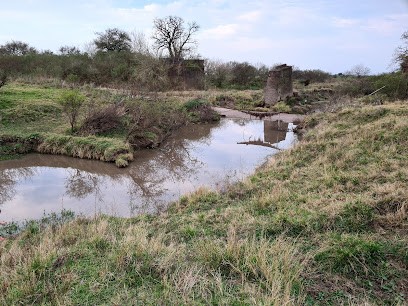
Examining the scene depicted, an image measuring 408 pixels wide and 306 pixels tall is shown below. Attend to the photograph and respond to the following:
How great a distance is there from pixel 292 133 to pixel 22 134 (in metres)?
14.1

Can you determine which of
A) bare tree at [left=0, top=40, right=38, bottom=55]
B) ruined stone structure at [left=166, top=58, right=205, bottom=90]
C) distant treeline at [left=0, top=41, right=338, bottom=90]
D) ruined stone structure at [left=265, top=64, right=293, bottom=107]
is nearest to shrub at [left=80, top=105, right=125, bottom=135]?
distant treeline at [left=0, top=41, right=338, bottom=90]

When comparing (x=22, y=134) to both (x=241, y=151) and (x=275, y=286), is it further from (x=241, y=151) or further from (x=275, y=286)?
(x=275, y=286)

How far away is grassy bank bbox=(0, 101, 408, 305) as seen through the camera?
118 inches

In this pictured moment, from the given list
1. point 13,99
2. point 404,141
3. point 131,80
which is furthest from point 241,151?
point 131,80

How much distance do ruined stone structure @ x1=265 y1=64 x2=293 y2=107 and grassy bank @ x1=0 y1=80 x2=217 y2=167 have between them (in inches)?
383

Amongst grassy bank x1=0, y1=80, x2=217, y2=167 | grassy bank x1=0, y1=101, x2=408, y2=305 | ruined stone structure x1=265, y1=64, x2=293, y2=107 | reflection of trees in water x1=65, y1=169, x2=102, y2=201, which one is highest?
ruined stone structure x1=265, y1=64, x2=293, y2=107

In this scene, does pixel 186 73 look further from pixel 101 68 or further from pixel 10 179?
pixel 10 179

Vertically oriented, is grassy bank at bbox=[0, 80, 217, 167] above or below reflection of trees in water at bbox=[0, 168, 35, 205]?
above

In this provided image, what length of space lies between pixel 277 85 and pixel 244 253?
73.7ft

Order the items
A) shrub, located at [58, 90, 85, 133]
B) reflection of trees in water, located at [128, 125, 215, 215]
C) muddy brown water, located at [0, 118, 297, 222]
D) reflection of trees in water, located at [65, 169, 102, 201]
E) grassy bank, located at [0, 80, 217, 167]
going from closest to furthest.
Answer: muddy brown water, located at [0, 118, 297, 222], reflection of trees in water, located at [128, 125, 215, 215], reflection of trees in water, located at [65, 169, 102, 201], grassy bank, located at [0, 80, 217, 167], shrub, located at [58, 90, 85, 133]

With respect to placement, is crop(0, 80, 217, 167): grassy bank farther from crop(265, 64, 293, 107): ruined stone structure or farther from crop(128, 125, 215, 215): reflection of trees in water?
A: crop(265, 64, 293, 107): ruined stone structure

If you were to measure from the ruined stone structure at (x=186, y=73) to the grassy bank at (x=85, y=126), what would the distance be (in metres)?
12.4

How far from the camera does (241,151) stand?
42.7 feet

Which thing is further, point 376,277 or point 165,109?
point 165,109
